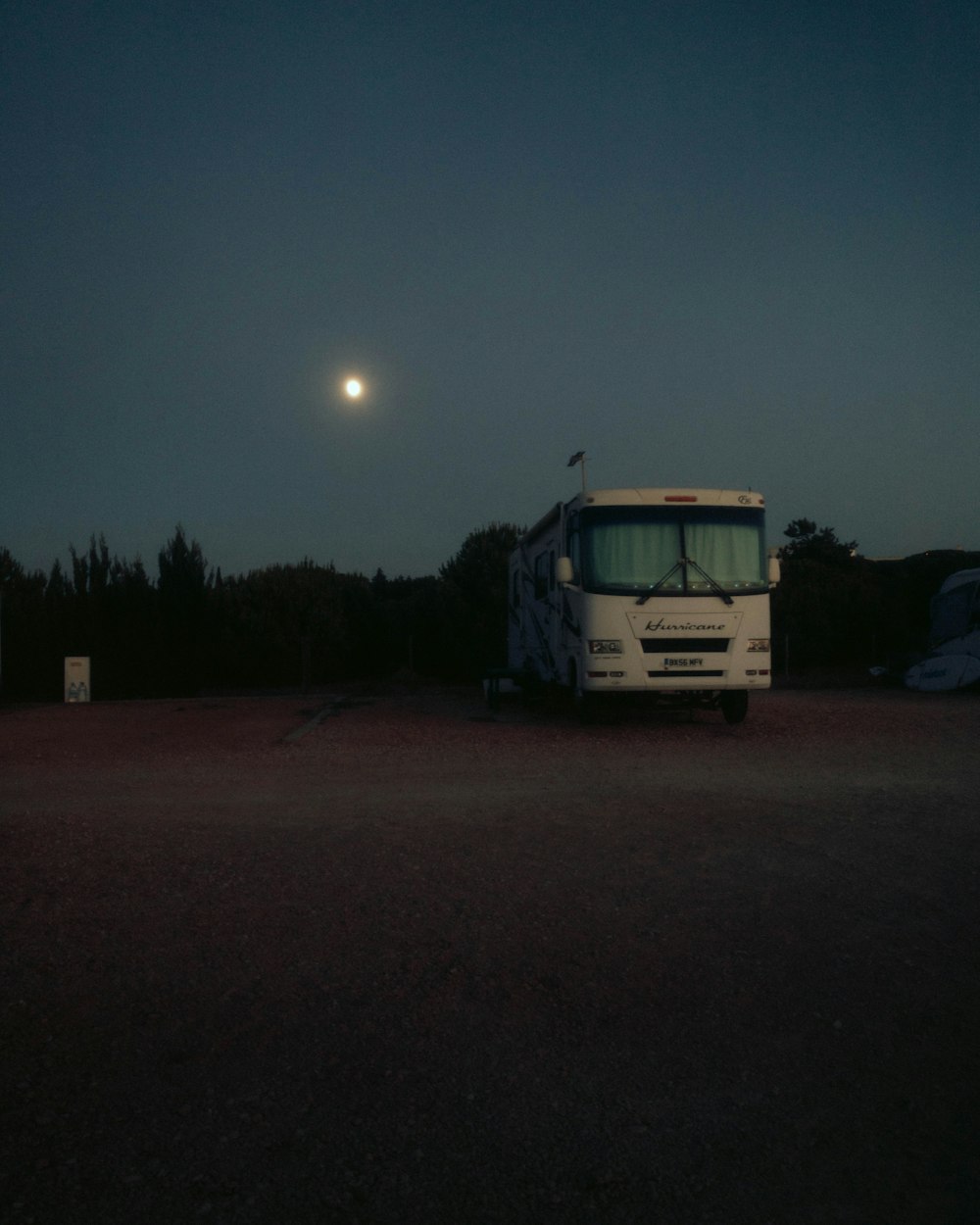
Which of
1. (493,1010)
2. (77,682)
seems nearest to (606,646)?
(493,1010)

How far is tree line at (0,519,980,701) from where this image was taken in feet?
93.3

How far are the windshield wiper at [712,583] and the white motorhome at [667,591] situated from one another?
13 millimetres

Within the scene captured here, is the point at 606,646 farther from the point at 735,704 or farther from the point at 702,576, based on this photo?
the point at 735,704

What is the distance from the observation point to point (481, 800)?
8.43 m

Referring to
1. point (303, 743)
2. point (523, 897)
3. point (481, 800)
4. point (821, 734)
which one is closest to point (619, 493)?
point (821, 734)

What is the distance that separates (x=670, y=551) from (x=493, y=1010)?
10446 millimetres

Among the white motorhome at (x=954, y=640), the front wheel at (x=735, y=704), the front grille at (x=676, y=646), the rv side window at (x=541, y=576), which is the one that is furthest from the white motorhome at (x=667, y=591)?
the white motorhome at (x=954, y=640)

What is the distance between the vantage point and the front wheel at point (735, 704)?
1456 cm

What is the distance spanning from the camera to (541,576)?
16.8m

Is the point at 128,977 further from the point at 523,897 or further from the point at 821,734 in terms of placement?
the point at 821,734

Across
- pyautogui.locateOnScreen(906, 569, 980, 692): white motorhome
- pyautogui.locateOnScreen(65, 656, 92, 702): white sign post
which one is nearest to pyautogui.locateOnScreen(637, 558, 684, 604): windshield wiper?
pyautogui.locateOnScreen(906, 569, 980, 692): white motorhome

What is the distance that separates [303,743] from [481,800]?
507 cm

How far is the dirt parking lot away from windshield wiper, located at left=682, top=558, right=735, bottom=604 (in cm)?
542

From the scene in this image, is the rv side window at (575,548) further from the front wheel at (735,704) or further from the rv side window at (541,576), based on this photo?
the front wheel at (735,704)
